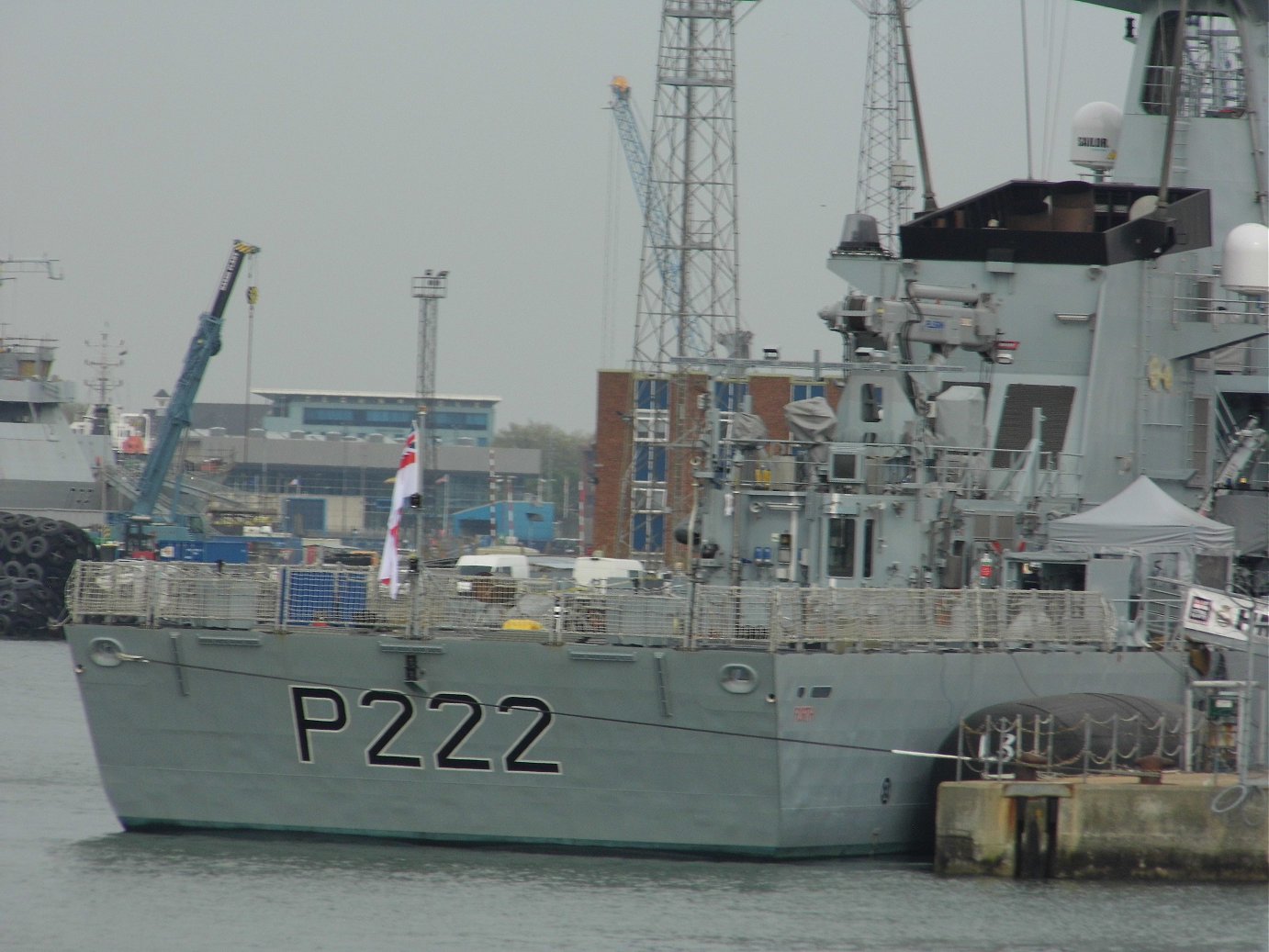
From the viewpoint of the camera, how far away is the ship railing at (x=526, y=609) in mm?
17953

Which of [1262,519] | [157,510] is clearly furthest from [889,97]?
[1262,519]

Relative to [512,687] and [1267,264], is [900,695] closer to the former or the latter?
[512,687]

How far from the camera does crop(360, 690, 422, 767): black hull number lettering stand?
18.1 meters

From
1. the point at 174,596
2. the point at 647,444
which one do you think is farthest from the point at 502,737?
the point at 647,444

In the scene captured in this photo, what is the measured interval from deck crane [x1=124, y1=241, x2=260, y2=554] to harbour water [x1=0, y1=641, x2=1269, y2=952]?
46.4 meters

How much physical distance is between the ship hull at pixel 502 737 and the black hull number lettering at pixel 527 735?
0.01 meters

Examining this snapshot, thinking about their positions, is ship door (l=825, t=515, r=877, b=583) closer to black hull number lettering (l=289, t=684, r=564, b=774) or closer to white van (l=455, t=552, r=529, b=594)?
black hull number lettering (l=289, t=684, r=564, b=774)

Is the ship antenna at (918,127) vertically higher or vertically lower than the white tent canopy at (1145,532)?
higher

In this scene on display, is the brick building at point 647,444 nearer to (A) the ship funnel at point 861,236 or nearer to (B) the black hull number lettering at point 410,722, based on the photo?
(A) the ship funnel at point 861,236

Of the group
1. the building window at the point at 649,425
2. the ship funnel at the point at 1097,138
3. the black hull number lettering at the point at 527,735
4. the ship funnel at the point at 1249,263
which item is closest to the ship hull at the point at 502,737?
the black hull number lettering at the point at 527,735

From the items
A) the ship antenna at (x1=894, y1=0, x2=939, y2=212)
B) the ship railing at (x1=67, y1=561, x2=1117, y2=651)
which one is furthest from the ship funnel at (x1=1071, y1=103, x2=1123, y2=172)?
the ship railing at (x1=67, y1=561, x2=1117, y2=651)

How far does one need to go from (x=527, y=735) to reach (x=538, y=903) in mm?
1911

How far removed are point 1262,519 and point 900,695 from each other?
377 inches

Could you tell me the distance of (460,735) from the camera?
59.3ft
